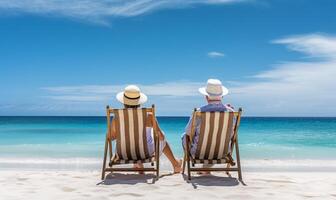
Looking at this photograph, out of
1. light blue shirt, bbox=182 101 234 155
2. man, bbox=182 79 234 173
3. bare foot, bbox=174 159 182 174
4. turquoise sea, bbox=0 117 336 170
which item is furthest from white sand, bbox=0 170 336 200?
turquoise sea, bbox=0 117 336 170

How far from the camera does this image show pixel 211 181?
15.8 ft

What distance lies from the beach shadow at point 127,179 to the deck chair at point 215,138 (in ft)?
1.52

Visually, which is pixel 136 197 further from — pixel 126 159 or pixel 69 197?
pixel 126 159

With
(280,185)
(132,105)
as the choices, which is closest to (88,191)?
(132,105)

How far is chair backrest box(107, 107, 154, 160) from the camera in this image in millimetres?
4770

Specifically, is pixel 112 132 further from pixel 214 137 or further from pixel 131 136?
pixel 214 137

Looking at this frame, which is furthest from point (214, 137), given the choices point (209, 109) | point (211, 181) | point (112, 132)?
point (112, 132)

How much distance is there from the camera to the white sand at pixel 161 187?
411 cm

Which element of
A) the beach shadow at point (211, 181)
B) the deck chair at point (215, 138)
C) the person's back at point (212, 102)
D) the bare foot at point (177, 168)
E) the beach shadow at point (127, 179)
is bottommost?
the beach shadow at point (211, 181)

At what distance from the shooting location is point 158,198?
3.98 metres

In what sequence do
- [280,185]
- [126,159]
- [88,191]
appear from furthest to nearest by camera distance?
[126,159] < [280,185] < [88,191]

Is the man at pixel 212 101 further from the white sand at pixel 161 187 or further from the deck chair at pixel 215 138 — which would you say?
the white sand at pixel 161 187

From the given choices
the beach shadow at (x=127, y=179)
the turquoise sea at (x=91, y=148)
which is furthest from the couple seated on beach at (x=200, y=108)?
the turquoise sea at (x=91, y=148)

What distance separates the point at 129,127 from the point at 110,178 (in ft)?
2.07
